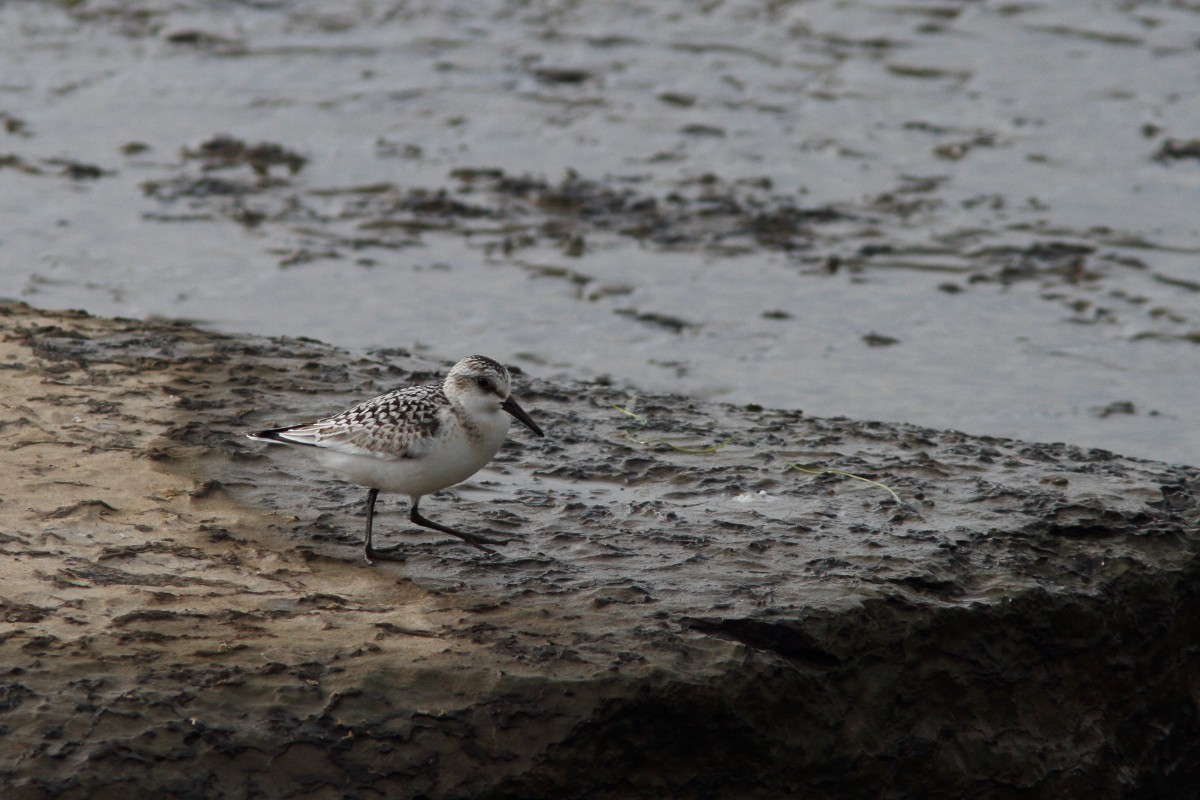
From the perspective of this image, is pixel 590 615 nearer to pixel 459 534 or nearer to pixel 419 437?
pixel 459 534

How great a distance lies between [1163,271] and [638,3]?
7849 millimetres

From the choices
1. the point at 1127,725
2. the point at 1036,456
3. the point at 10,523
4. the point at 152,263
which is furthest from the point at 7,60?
the point at 1127,725

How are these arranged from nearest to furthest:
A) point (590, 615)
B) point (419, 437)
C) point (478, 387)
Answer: point (590, 615) → point (419, 437) → point (478, 387)

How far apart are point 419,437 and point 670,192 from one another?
259 inches

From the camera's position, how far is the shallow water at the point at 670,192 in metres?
9.38

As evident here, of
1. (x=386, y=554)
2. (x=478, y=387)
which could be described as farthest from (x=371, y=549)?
(x=478, y=387)

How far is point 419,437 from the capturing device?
18.0 ft

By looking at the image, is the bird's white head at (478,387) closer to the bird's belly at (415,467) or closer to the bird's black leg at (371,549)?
the bird's belly at (415,467)

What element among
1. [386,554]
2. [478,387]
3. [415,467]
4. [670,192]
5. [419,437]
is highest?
[478,387]

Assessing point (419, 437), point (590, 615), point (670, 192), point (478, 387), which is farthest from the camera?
point (670, 192)

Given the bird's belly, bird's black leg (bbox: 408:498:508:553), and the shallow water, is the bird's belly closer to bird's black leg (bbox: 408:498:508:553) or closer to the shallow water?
bird's black leg (bbox: 408:498:508:553)

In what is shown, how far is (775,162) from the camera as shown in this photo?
1223cm

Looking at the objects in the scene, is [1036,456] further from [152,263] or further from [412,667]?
[152,263]

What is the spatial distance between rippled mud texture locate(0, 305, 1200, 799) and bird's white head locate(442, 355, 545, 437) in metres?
0.60
